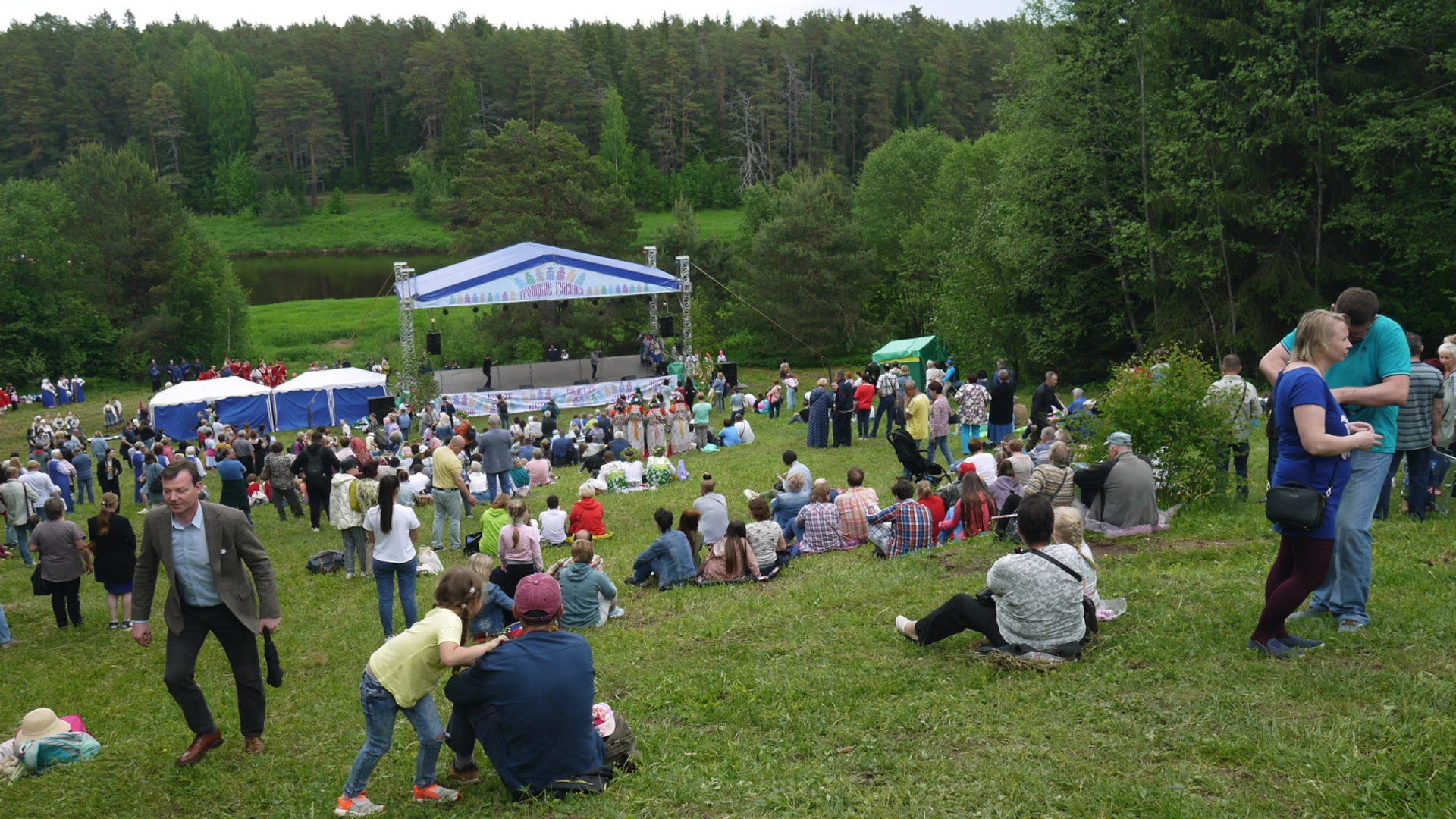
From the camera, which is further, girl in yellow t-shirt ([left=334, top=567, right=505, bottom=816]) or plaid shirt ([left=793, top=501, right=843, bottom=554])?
plaid shirt ([left=793, top=501, right=843, bottom=554])

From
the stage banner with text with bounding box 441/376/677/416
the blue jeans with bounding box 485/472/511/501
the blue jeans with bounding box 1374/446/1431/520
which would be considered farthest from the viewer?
the stage banner with text with bounding box 441/376/677/416

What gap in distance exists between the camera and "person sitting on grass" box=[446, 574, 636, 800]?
4.21m

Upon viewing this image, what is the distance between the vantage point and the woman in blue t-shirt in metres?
4.42

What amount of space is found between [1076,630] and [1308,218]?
2056cm

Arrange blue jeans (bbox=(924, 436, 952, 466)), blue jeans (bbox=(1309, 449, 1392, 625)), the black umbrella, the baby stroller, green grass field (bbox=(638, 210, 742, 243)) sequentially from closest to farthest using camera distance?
1. blue jeans (bbox=(1309, 449, 1392, 625))
2. the black umbrella
3. the baby stroller
4. blue jeans (bbox=(924, 436, 952, 466))
5. green grass field (bbox=(638, 210, 742, 243))

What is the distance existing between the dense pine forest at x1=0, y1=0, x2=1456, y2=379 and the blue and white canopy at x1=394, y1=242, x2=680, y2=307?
930 centimetres

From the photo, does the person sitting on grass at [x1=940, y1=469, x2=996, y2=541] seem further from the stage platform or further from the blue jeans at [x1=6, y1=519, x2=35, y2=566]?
the stage platform

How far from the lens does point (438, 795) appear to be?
4.48 metres

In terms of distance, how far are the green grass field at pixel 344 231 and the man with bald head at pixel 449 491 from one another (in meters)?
63.4

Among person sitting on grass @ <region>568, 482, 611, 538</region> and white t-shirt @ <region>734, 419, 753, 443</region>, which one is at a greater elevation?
person sitting on grass @ <region>568, 482, 611, 538</region>

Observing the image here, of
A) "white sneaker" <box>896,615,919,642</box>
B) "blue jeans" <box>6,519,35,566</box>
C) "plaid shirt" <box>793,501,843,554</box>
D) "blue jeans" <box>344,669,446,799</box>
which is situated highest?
"blue jeans" <box>344,669,446,799</box>

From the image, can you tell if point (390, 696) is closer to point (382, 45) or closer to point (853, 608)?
point (853, 608)

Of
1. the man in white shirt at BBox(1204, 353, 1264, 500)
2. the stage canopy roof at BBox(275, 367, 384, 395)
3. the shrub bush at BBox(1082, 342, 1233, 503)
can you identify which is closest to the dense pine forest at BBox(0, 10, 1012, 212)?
the stage canopy roof at BBox(275, 367, 384, 395)

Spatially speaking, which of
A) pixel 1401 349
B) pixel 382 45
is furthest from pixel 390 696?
pixel 382 45
